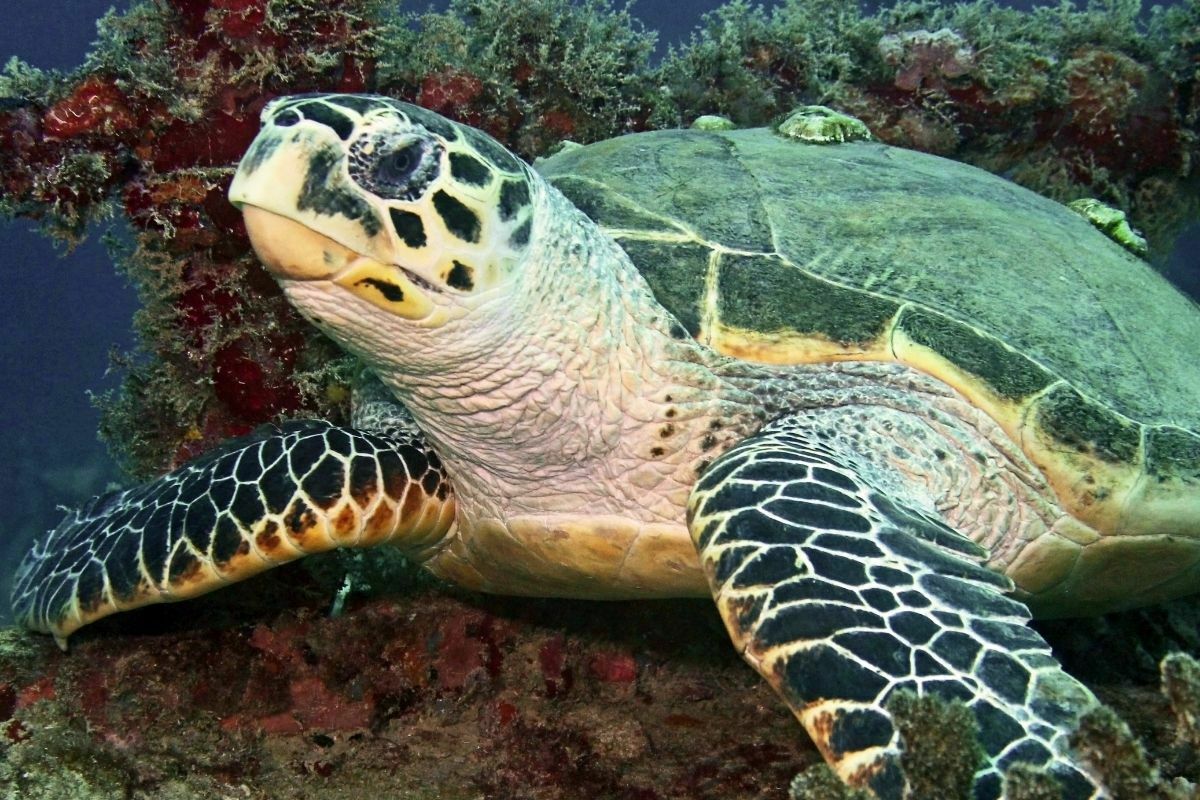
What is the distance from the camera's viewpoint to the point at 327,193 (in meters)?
1.79

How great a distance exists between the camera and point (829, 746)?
1.47 meters

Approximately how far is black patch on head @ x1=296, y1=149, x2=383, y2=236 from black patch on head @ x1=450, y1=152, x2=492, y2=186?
26 cm

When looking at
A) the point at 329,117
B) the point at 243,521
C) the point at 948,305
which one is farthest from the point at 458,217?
the point at 948,305

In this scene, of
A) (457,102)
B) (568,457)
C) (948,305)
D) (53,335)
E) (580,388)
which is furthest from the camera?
(53,335)

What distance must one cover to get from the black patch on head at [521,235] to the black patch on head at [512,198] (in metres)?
0.04

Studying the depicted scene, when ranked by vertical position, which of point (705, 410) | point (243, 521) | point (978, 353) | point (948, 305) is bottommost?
point (243, 521)

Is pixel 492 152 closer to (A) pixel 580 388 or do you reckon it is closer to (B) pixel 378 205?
(B) pixel 378 205

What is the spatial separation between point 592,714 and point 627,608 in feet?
2.40

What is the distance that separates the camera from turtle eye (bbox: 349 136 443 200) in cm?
183

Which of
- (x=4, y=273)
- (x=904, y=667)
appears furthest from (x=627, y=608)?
(x=4, y=273)

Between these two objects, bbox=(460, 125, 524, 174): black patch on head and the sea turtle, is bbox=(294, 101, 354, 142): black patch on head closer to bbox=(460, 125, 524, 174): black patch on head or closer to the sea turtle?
the sea turtle

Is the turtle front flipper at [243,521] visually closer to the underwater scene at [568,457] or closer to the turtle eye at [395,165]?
the underwater scene at [568,457]

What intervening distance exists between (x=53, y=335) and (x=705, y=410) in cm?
4567

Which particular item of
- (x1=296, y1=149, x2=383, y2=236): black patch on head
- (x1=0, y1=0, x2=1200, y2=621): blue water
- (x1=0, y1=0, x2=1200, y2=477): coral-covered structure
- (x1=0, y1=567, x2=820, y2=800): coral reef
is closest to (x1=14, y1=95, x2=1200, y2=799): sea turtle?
(x1=296, y1=149, x2=383, y2=236): black patch on head
